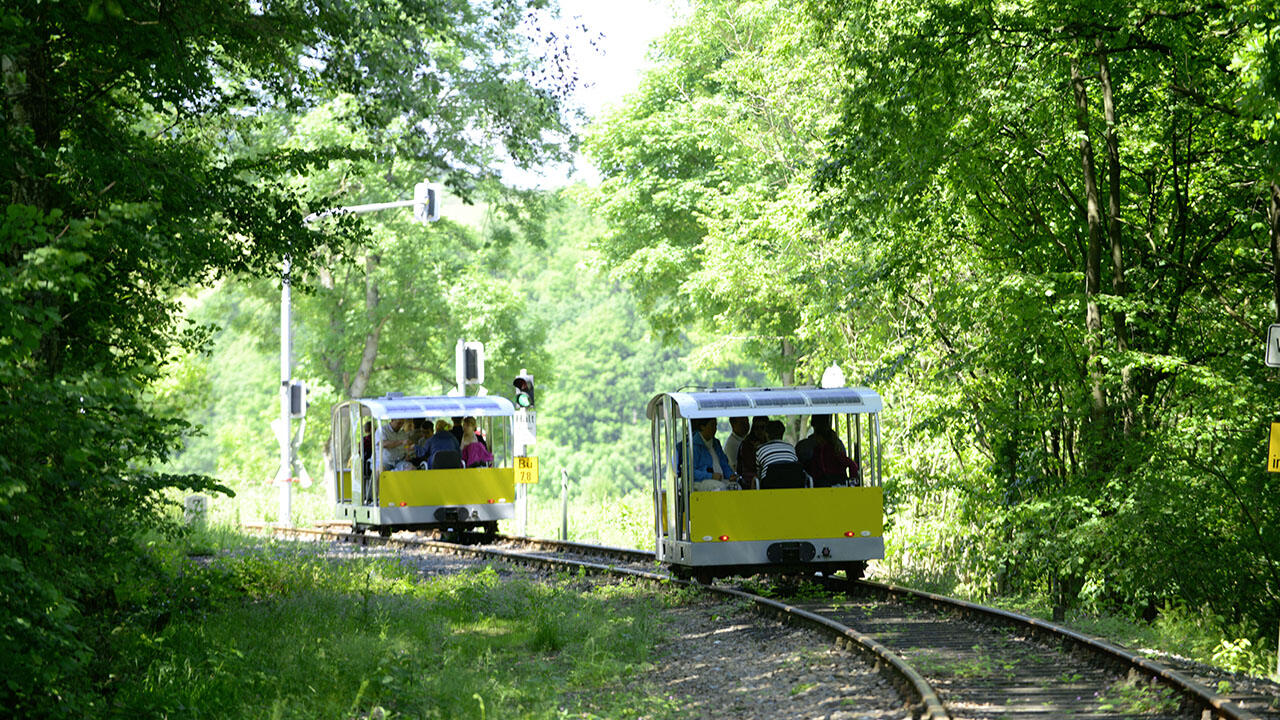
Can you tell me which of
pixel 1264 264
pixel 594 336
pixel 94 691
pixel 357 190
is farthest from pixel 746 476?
pixel 594 336

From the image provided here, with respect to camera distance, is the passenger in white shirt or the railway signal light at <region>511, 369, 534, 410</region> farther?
the railway signal light at <region>511, 369, 534, 410</region>

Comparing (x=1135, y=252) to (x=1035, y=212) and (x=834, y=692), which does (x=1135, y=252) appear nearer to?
(x=1035, y=212)

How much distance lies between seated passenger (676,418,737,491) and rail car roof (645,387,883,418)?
0.17 meters

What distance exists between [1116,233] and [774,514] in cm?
489

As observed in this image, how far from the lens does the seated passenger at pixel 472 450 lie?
85.7 ft

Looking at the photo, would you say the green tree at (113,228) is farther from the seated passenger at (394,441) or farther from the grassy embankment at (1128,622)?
the grassy embankment at (1128,622)

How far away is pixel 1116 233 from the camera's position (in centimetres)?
1653

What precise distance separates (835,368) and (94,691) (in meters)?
13.0

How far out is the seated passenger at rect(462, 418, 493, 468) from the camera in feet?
85.7

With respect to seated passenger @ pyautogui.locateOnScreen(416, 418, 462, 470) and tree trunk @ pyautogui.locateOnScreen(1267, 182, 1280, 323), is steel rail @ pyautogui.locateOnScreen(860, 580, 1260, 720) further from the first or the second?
seated passenger @ pyautogui.locateOnScreen(416, 418, 462, 470)

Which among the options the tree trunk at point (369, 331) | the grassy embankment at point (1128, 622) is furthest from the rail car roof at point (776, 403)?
the tree trunk at point (369, 331)

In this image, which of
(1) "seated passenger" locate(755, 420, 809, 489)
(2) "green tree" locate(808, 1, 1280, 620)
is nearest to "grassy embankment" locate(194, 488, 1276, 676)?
(2) "green tree" locate(808, 1, 1280, 620)

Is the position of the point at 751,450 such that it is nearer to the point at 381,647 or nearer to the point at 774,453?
the point at 774,453

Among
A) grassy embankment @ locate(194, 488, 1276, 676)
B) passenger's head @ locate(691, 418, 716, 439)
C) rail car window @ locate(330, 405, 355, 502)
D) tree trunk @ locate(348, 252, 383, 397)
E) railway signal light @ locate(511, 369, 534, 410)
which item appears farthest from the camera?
tree trunk @ locate(348, 252, 383, 397)
